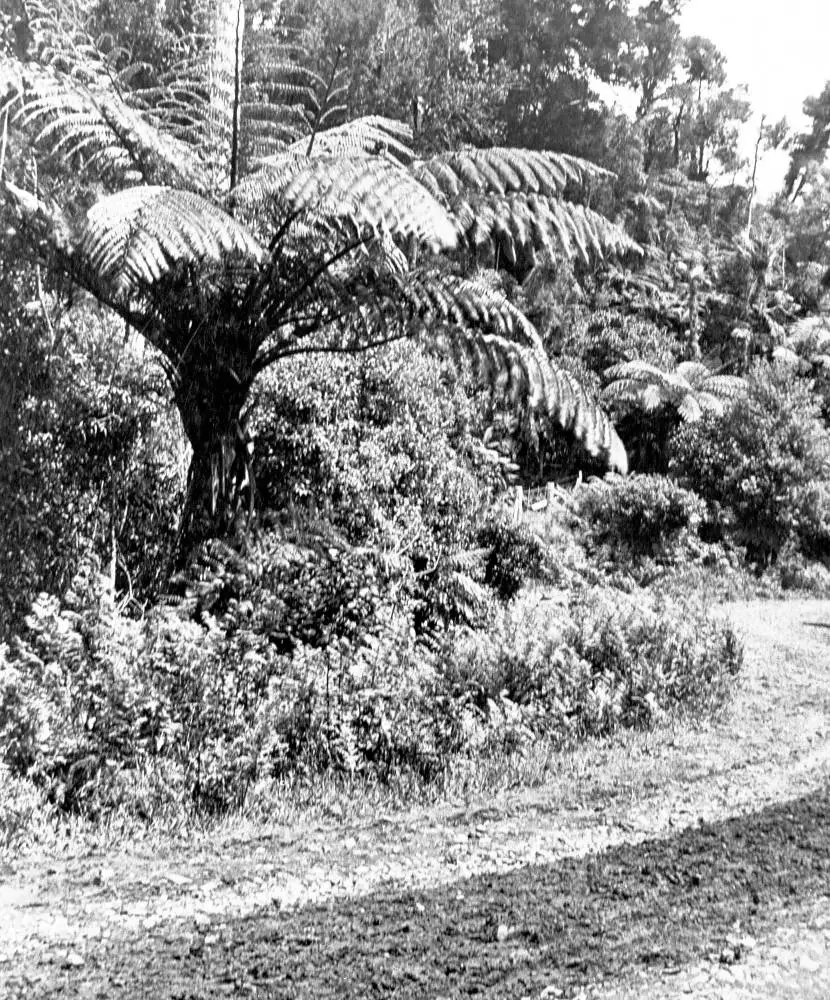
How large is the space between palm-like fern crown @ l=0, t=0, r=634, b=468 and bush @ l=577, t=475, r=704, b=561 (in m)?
5.84

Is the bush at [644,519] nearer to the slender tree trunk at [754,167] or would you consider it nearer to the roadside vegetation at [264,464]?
the roadside vegetation at [264,464]

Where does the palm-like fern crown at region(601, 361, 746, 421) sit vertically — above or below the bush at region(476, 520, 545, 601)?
above

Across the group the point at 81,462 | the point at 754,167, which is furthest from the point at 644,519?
the point at 754,167

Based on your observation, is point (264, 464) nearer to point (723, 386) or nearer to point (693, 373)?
point (723, 386)

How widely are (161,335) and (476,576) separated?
3196mm

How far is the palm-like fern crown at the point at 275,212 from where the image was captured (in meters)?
5.68

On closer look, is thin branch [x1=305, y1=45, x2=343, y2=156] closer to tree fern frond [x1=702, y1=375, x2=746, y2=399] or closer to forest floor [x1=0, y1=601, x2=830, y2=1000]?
forest floor [x1=0, y1=601, x2=830, y2=1000]

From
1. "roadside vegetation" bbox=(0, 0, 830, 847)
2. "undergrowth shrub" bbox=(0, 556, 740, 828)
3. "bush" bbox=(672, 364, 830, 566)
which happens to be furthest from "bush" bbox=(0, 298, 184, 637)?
"bush" bbox=(672, 364, 830, 566)

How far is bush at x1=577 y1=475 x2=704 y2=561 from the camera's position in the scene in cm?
1287

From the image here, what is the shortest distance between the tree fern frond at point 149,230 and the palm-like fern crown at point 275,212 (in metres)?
0.04

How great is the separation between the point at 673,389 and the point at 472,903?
14626 mm

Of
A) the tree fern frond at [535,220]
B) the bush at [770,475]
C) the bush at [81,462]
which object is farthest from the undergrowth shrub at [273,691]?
the bush at [770,475]

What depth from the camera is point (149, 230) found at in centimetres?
500

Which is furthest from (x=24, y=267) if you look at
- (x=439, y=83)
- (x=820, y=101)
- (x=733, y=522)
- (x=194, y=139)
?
(x=820, y=101)
